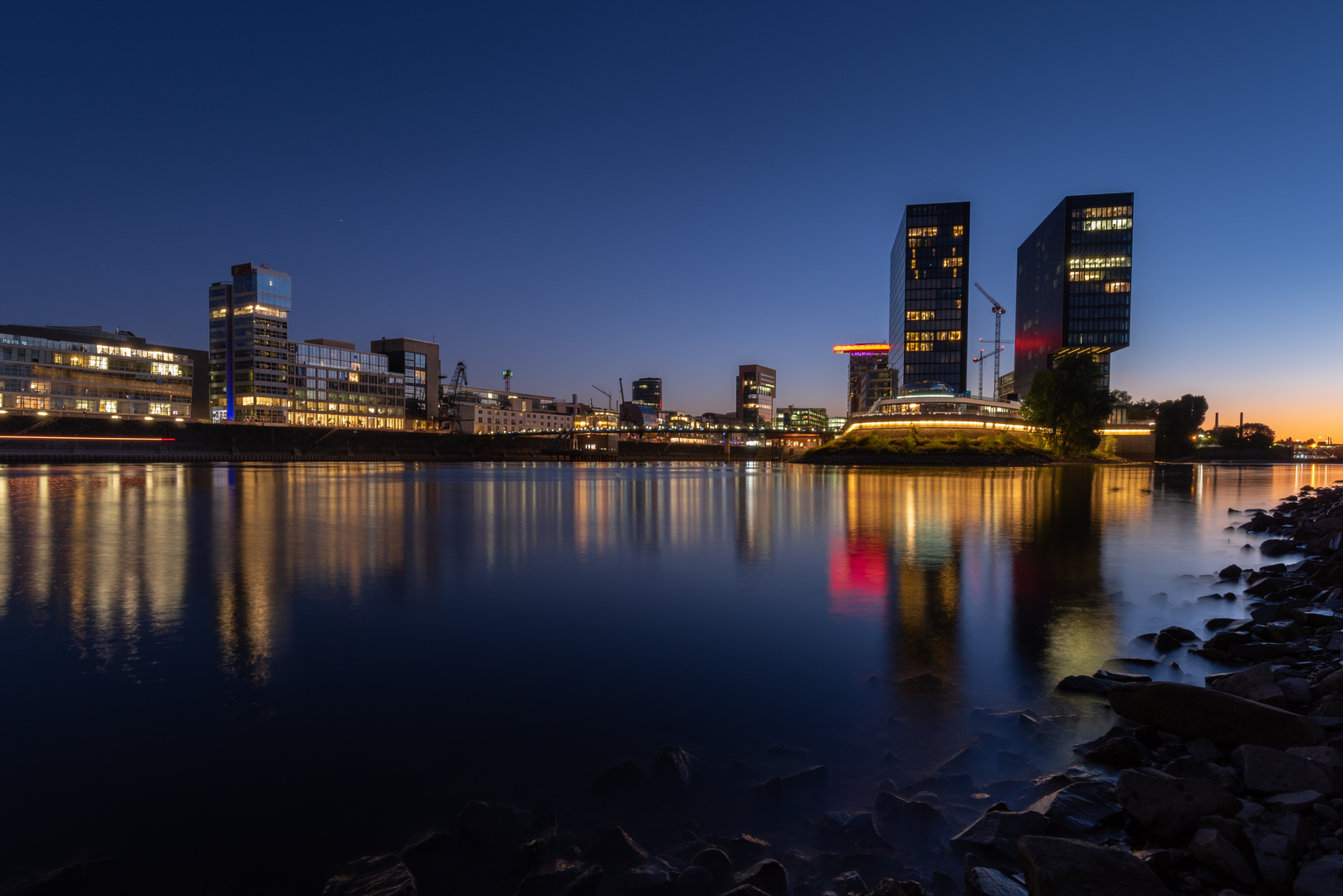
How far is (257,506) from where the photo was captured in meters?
29.7

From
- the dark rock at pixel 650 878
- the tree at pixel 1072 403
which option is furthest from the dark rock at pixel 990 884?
the tree at pixel 1072 403

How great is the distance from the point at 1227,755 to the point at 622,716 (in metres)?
5.40

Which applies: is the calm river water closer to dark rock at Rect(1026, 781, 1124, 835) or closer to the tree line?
dark rock at Rect(1026, 781, 1124, 835)

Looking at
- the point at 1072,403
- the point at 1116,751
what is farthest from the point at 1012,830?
the point at 1072,403

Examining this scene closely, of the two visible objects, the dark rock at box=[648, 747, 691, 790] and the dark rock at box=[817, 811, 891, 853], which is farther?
the dark rock at box=[648, 747, 691, 790]

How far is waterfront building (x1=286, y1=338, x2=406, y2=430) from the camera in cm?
17938

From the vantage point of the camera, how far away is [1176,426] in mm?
152875

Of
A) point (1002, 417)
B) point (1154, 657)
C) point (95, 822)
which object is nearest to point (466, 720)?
point (95, 822)

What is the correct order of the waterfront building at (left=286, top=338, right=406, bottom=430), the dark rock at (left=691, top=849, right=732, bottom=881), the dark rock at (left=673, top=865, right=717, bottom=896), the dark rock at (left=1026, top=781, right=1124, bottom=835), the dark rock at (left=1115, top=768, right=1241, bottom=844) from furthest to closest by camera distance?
the waterfront building at (left=286, top=338, right=406, bottom=430), the dark rock at (left=1026, top=781, right=1124, bottom=835), the dark rock at (left=1115, top=768, right=1241, bottom=844), the dark rock at (left=691, top=849, right=732, bottom=881), the dark rock at (left=673, top=865, right=717, bottom=896)

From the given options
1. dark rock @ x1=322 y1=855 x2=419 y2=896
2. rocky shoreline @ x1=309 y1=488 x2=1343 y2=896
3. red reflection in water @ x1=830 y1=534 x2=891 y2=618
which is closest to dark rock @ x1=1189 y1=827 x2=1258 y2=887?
rocky shoreline @ x1=309 y1=488 x2=1343 y2=896

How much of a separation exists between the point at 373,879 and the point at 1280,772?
21.7ft

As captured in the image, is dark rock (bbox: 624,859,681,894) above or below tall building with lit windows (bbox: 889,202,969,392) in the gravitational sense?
below

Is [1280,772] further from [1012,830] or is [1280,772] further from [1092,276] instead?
[1092,276]

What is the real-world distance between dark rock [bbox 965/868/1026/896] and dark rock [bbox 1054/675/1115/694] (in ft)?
13.5
